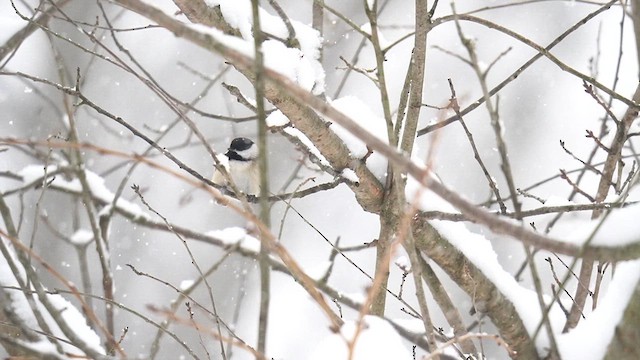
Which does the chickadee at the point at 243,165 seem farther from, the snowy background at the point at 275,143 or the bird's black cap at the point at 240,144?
the snowy background at the point at 275,143

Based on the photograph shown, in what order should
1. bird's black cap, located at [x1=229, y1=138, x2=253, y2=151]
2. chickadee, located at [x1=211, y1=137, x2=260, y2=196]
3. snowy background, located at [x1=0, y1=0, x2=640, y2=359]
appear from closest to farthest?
chickadee, located at [x1=211, y1=137, x2=260, y2=196]
bird's black cap, located at [x1=229, y1=138, x2=253, y2=151]
snowy background, located at [x1=0, y1=0, x2=640, y2=359]

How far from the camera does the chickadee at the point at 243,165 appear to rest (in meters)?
4.69

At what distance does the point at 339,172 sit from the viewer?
7.71 ft

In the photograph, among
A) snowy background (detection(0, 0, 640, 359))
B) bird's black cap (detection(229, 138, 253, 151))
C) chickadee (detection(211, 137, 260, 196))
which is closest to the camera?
chickadee (detection(211, 137, 260, 196))

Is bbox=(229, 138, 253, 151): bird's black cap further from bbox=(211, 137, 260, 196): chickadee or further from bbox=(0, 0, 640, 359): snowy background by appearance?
bbox=(0, 0, 640, 359): snowy background

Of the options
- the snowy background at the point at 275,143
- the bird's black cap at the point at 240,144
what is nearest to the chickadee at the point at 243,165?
the bird's black cap at the point at 240,144

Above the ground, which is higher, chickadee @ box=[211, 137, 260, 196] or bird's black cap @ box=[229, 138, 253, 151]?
bird's black cap @ box=[229, 138, 253, 151]

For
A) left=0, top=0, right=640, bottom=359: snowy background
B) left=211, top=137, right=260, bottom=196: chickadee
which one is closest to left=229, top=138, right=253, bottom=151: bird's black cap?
left=211, top=137, right=260, bottom=196: chickadee

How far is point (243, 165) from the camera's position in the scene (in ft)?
15.6

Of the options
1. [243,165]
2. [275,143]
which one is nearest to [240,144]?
[243,165]

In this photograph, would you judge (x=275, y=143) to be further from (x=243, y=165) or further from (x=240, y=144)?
(x=243, y=165)

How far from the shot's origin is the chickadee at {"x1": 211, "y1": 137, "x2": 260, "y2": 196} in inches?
185

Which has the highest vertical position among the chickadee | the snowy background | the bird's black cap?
the snowy background

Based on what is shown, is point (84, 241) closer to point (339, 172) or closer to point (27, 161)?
point (339, 172)
